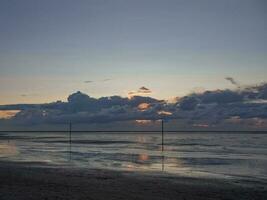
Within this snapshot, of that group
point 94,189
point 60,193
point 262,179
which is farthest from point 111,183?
point 262,179

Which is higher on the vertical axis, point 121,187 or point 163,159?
point 121,187

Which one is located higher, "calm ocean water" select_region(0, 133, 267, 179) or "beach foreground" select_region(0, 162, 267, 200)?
"beach foreground" select_region(0, 162, 267, 200)

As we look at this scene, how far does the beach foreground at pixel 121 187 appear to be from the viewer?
2184 centimetres

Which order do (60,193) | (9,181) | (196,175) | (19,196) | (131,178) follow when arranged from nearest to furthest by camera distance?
(19,196) → (60,193) → (9,181) → (131,178) → (196,175)

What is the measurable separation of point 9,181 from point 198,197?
43.2ft

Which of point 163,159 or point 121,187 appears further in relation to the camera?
point 163,159

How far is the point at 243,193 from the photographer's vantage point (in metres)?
24.3

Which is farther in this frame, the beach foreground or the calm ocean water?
the calm ocean water

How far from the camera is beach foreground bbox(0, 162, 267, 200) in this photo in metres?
21.8

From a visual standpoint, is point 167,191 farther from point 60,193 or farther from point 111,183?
point 60,193

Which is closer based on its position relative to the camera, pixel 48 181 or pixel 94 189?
pixel 94 189

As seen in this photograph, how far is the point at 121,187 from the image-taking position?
2539 centimetres

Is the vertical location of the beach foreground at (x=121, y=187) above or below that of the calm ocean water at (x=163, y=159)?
above

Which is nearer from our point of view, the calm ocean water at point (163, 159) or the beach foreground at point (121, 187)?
the beach foreground at point (121, 187)
